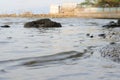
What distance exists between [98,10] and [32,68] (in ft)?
223

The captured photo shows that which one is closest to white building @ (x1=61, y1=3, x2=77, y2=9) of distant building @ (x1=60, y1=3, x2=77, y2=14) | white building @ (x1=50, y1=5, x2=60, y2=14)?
distant building @ (x1=60, y1=3, x2=77, y2=14)

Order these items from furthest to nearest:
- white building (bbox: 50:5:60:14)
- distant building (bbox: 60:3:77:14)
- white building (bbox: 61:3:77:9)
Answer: white building (bbox: 50:5:60:14) < white building (bbox: 61:3:77:9) < distant building (bbox: 60:3:77:14)

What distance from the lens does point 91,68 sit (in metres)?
8.54

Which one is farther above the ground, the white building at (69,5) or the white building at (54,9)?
the white building at (69,5)

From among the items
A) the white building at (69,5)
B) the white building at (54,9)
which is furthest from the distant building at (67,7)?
the white building at (54,9)

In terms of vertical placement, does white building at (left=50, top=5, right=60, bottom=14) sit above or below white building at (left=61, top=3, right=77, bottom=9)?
below

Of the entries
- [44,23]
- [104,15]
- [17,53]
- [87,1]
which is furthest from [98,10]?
[17,53]

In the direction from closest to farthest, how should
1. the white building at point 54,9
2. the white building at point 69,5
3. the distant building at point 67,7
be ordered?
the distant building at point 67,7 → the white building at point 69,5 → the white building at point 54,9

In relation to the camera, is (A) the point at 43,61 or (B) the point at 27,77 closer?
(B) the point at 27,77

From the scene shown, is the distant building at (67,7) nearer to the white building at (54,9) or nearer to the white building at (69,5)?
the white building at (69,5)

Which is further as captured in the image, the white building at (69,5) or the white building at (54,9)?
the white building at (54,9)

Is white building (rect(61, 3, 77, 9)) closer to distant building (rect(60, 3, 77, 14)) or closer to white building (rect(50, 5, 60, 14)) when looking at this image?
distant building (rect(60, 3, 77, 14))

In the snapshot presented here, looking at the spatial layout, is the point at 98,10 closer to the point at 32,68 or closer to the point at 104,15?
the point at 104,15

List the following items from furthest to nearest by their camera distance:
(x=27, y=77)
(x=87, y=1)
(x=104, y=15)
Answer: (x=87, y=1)
(x=104, y=15)
(x=27, y=77)
